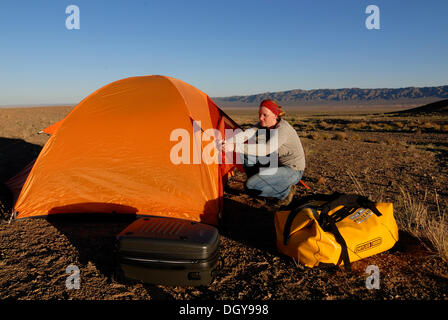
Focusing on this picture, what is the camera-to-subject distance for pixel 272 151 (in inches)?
164

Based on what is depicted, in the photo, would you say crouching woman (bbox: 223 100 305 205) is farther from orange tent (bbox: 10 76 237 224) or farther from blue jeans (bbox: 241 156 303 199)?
orange tent (bbox: 10 76 237 224)

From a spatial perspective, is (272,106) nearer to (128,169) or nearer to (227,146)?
(227,146)

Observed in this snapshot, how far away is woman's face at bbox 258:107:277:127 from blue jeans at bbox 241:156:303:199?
0.71 meters

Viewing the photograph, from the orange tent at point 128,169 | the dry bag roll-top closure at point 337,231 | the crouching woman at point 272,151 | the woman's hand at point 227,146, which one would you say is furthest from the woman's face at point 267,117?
the dry bag roll-top closure at point 337,231

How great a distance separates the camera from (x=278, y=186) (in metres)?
4.48

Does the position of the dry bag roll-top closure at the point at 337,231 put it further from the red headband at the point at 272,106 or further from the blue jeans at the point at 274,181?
the red headband at the point at 272,106

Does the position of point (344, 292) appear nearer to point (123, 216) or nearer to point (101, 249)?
point (101, 249)

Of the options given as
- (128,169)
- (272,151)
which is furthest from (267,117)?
(128,169)

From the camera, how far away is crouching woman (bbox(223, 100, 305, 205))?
4125mm

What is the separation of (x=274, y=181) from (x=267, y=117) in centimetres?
100

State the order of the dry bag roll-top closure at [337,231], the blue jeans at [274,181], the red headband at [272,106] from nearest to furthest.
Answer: the dry bag roll-top closure at [337,231] < the red headband at [272,106] < the blue jeans at [274,181]

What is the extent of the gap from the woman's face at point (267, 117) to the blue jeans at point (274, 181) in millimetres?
706

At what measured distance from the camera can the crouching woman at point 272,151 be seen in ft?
13.5
